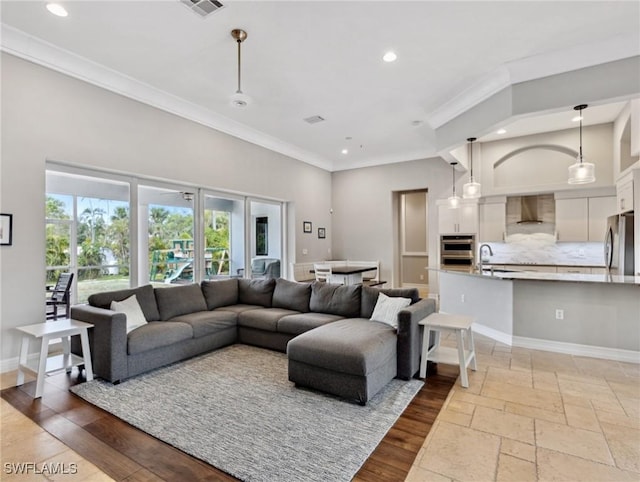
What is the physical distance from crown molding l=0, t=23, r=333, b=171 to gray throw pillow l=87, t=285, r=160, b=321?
2.51 meters

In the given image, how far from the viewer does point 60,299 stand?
12.8ft

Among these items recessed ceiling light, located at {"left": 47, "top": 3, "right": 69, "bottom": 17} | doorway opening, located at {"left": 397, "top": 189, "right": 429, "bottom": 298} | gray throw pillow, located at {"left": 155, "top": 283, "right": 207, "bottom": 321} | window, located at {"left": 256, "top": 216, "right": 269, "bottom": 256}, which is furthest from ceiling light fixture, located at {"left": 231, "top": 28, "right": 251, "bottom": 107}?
doorway opening, located at {"left": 397, "top": 189, "right": 429, "bottom": 298}

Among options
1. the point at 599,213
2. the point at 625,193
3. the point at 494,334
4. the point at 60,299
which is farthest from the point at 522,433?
the point at 599,213

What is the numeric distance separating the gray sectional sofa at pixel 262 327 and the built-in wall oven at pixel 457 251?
3.55 m

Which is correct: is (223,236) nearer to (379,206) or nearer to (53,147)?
(53,147)

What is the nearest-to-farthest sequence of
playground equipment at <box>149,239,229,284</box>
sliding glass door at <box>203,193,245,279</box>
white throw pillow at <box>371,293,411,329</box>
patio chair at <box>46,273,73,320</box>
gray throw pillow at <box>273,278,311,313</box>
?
1. white throw pillow at <box>371,293,411,329</box>
2. patio chair at <box>46,273,73,320</box>
3. gray throw pillow at <box>273,278,311,313</box>
4. playground equipment at <box>149,239,229,284</box>
5. sliding glass door at <box>203,193,245,279</box>

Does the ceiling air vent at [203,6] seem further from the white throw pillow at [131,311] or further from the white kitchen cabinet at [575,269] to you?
the white kitchen cabinet at [575,269]

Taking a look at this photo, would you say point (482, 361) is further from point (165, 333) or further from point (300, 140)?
point (300, 140)

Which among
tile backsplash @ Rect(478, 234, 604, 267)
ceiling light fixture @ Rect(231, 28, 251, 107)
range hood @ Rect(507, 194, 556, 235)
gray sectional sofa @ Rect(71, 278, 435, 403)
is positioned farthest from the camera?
range hood @ Rect(507, 194, 556, 235)

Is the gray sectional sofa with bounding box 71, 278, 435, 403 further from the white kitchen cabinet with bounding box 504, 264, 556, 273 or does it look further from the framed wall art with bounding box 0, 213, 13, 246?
the white kitchen cabinet with bounding box 504, 264, 556, 273

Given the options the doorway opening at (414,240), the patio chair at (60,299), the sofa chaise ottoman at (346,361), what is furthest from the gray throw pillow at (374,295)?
the doorway opening at (414,240)

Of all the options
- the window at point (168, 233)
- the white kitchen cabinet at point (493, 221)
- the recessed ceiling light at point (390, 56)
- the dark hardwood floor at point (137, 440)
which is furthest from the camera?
the white kitchen cabinet at point (493, 221)

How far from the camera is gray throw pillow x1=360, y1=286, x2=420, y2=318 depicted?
370cm

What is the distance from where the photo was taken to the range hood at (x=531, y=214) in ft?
21.0
